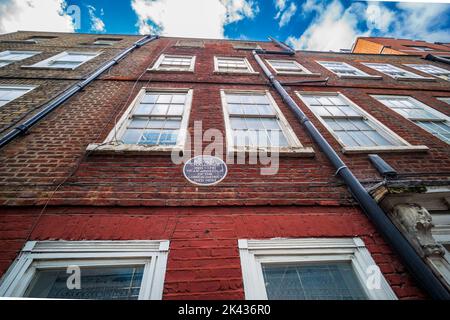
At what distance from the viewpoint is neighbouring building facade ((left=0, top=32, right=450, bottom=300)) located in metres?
2.06

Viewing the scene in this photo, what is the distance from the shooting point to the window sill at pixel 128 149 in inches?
125

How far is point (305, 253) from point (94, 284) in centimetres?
229

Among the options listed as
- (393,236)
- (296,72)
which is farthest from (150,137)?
(296,72)

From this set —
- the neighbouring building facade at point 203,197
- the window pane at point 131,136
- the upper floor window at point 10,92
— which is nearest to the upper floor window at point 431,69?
the neighbouring building facade at point 203,197

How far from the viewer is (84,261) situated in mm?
2102

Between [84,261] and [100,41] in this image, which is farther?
[100,41]

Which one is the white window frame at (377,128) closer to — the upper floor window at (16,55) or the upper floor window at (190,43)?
the upper floor window at (190,43)

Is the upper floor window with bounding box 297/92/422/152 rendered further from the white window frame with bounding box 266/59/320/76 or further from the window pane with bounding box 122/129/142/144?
the window pane with bounding box 122/129/142/144

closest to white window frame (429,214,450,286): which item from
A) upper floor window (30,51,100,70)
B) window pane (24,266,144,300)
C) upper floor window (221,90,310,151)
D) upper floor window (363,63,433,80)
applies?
upper floor window (221,90,310,151)

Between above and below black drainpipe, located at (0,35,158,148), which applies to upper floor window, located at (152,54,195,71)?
above

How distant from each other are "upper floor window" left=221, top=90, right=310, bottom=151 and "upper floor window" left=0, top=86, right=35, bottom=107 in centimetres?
494
